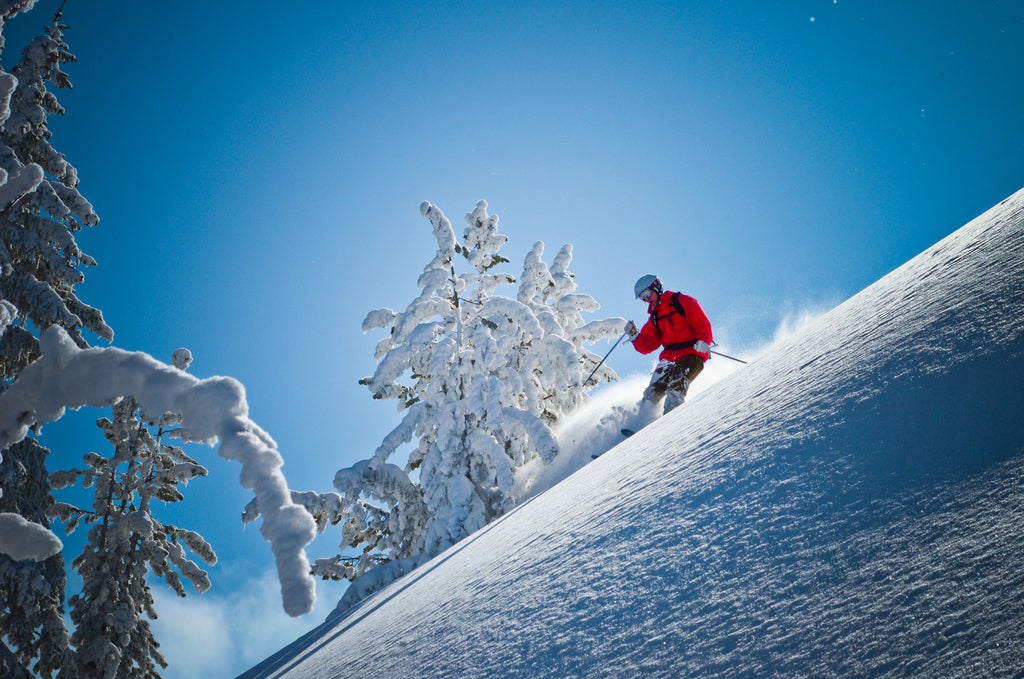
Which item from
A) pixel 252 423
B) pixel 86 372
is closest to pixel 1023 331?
pixel 252 423

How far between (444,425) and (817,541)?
398 inches

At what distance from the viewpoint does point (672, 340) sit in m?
8.14

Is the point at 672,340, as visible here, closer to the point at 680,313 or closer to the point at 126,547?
the point at 680,313

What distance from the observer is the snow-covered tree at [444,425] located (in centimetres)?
1027

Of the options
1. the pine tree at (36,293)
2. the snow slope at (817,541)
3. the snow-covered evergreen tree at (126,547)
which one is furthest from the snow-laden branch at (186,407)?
the snow-covered evergreen tree at (126,547)

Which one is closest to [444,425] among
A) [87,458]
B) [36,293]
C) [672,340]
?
[672,340]

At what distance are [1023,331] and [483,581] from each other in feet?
8.75

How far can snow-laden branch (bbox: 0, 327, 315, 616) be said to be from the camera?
44.4 inches

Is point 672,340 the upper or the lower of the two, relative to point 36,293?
lower

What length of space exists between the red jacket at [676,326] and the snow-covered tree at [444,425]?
2752 mm

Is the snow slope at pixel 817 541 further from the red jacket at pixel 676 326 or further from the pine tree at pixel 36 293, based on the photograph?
the pine tree at pixel 36 293

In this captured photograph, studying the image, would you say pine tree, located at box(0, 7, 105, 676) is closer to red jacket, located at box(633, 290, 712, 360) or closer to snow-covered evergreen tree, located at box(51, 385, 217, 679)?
snow-covered evergreen tree, located at box(51, 385, 217, 679)

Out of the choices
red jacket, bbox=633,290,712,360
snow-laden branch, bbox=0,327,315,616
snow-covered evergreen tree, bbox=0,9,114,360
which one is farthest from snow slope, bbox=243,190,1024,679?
snow-covered evergreen tree, bbox=0,9,114,360

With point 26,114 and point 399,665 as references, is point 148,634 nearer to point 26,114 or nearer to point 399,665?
point 26,114
